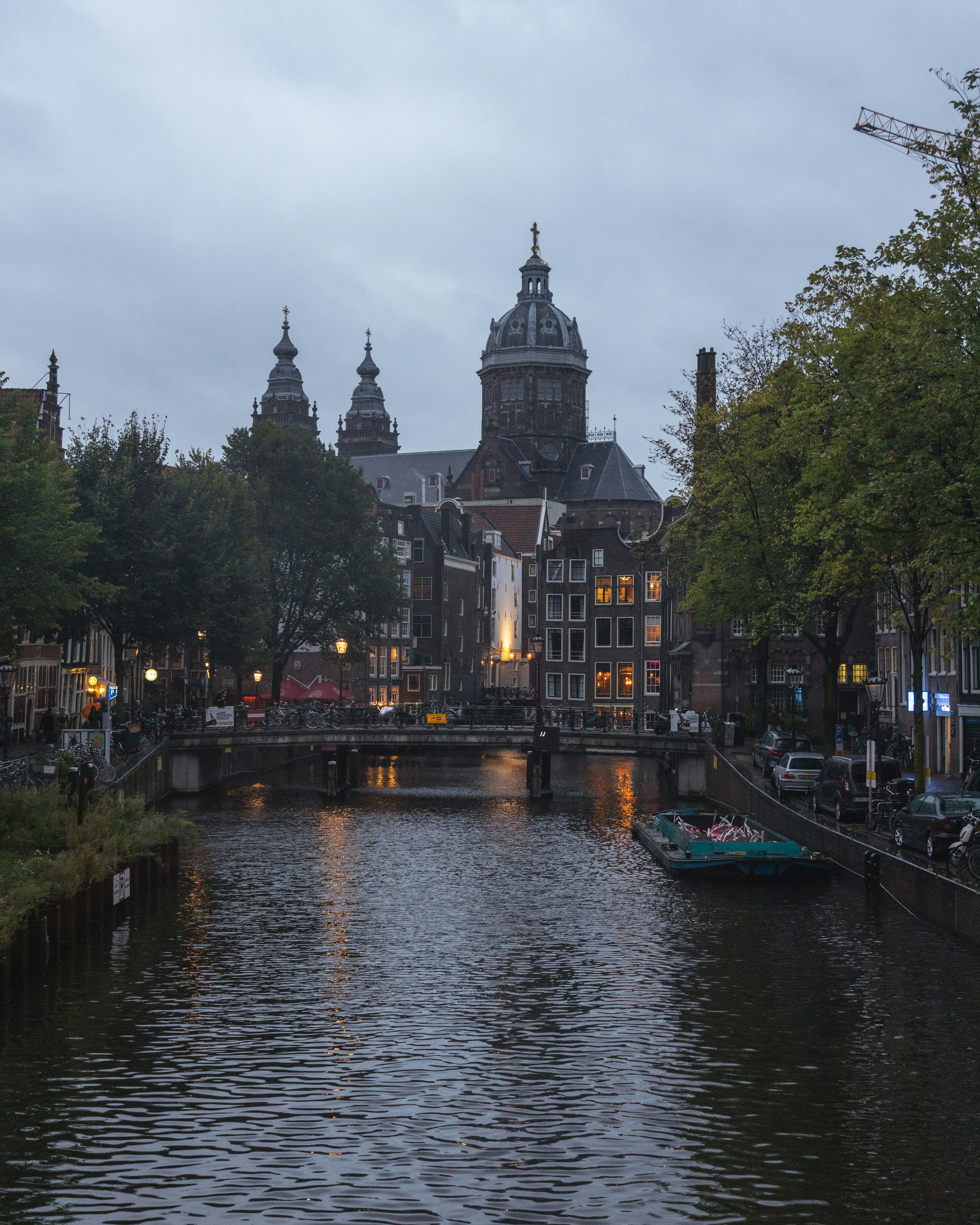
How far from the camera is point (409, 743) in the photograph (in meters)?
75.4

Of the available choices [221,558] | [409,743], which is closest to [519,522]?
[409,743]

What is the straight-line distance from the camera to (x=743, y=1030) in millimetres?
Answer: 25656

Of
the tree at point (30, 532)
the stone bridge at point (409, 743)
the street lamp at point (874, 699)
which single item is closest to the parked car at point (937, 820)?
the street lamp at point (874, 699)

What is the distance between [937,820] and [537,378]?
155m

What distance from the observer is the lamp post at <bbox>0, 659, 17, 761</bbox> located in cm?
5131

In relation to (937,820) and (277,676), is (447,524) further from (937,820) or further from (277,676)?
(937,820)

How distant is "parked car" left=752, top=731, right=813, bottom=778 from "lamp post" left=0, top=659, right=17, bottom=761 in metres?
29.4

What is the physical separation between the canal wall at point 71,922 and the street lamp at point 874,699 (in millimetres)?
21591

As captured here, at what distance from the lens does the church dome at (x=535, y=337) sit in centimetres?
18762

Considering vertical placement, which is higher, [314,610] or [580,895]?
[314,610]

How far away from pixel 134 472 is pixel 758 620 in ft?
108

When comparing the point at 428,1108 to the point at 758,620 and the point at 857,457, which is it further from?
the point at 758,620

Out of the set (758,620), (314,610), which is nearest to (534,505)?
(314,610)

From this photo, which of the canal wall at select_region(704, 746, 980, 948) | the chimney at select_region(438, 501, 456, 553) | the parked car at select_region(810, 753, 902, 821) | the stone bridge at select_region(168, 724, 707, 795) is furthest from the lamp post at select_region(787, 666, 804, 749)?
the chimney at select_region(438, 501, 456, 553)
